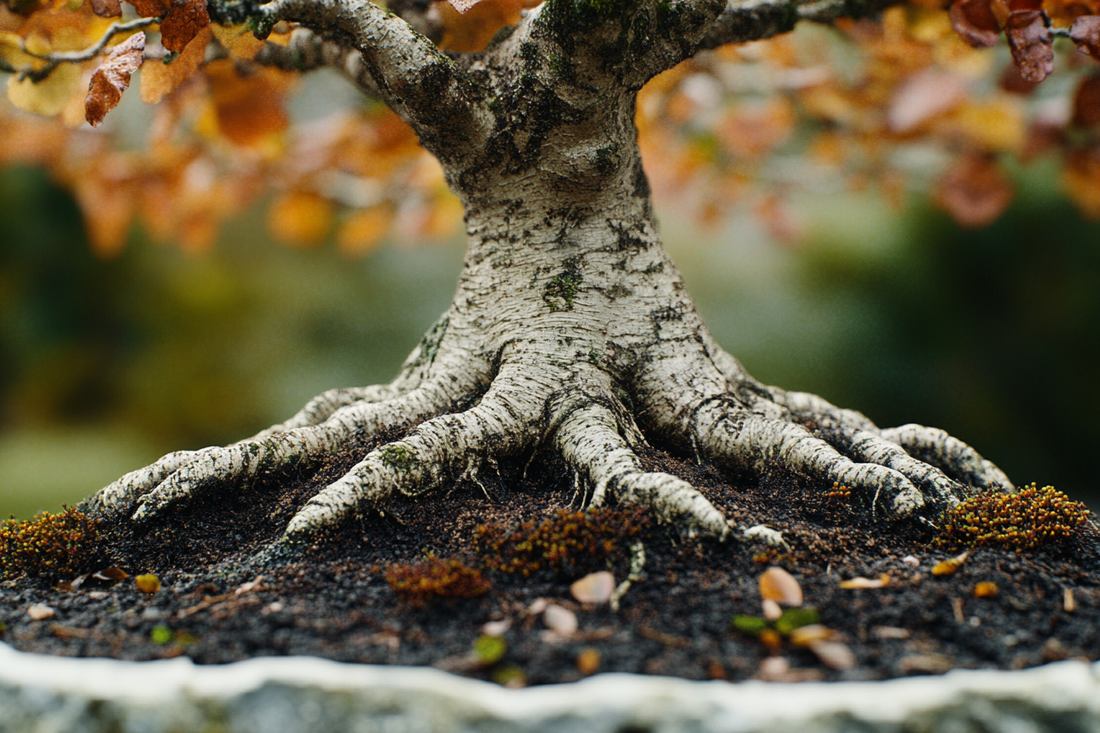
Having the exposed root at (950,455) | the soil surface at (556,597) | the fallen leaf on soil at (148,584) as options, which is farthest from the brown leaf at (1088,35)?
the fallen leaf on soil at (148,584)

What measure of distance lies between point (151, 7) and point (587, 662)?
59.3 inches

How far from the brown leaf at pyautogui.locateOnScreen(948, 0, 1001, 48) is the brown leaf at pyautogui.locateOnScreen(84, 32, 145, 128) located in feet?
6.05

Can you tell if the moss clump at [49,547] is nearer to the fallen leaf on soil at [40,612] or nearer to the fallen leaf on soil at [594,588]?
the fallen leaf on soil at [40,612]

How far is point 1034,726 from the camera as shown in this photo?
33.3 inches

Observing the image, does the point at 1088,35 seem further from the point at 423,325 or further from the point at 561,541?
the point at 423,325

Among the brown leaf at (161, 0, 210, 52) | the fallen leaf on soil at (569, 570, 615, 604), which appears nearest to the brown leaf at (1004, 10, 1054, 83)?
the fallen leaf on soil at (569, 570, 615, 604)

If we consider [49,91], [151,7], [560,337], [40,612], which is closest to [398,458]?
[560,337]

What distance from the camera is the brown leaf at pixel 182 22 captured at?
4.55ft

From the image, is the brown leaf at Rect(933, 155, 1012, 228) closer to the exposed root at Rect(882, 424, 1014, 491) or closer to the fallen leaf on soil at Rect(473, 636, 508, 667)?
the exposed root at Rect(882, 424, 1014, 491)

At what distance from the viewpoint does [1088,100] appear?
203 centimetres

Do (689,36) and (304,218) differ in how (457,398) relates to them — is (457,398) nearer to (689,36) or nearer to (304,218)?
(689,36)

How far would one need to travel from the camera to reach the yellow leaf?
166 cm

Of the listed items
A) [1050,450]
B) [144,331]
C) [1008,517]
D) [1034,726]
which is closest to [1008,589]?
[1008,517]

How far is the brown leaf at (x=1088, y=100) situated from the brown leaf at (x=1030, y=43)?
1.96 ft
